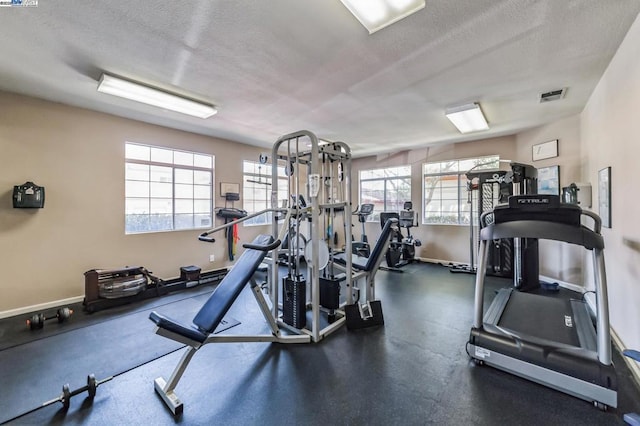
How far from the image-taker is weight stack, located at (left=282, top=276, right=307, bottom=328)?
2742 millimetres

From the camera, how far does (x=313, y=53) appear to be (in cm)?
234

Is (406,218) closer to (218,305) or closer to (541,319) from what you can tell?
(541,319)

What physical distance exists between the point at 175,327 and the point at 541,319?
10.8 feet

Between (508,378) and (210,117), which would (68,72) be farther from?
(508,378)

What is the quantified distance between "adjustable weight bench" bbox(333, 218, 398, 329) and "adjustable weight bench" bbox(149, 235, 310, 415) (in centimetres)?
61

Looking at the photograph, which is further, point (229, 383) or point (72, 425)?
point (229, 383)

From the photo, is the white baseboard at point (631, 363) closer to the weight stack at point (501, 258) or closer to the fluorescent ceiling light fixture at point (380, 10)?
the weight stack at point (501, 258)

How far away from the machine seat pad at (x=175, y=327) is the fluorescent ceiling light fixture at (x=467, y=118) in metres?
3.98

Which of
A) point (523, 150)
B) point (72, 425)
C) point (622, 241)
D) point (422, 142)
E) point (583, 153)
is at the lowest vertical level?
point (72, 425)

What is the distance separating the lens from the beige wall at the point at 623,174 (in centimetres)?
206

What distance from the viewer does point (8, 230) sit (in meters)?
3.23

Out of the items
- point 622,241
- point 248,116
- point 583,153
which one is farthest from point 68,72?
point 583,153

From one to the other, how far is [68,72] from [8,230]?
84.2 inches

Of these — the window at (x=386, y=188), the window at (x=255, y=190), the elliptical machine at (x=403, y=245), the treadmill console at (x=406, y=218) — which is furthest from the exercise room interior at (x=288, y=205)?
the window at (x=386, y=188)
